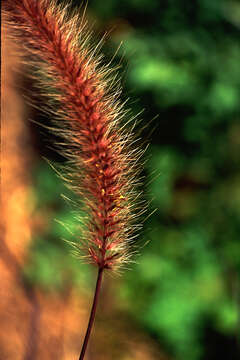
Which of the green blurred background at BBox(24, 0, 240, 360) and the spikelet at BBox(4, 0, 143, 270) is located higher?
the spikelet at BBox(4, 0, 143, 270)

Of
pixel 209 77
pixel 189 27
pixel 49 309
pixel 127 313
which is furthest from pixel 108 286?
pixel 189 27

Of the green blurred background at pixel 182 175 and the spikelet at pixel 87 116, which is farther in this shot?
the green blurred background at pixel 182 175

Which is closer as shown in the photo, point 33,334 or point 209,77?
point 33,334

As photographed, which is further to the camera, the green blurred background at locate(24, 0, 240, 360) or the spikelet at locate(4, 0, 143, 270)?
the green blurred background at locate(24, 0, 240, 360)

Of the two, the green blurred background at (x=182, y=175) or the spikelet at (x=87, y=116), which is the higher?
the spikelet at (x=87, y=116)

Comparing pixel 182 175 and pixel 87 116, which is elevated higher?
pixel 87 116

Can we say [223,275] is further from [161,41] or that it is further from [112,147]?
A: [112,147]

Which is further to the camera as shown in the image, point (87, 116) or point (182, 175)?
point (182, 175)

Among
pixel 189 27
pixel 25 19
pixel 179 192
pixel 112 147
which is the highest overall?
pixel 25 19
